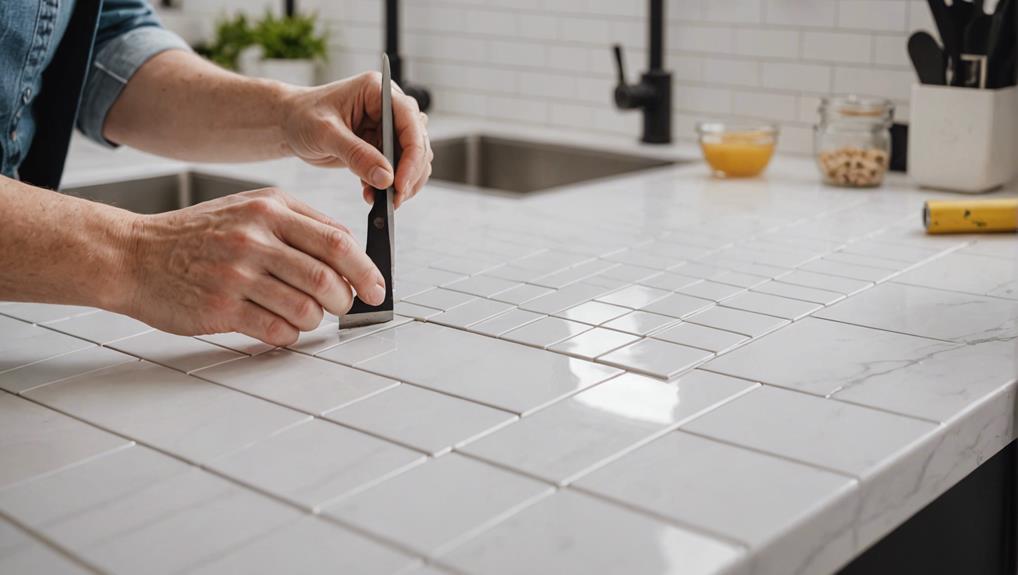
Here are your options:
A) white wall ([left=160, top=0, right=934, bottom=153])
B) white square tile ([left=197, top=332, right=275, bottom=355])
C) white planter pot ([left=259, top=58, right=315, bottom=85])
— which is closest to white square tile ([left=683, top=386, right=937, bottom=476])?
white square tile ([left=197, top=332, right=275, bottom=355])

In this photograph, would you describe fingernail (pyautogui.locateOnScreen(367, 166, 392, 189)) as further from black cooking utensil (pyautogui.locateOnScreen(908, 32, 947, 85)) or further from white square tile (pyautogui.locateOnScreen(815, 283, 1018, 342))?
black cooking utensil (pyautogui.locateOnScreen(908, 32, 947, 85))

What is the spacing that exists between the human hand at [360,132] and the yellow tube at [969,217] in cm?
75

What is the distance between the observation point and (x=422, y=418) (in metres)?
0.99

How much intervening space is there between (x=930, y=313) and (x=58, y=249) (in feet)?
3.04

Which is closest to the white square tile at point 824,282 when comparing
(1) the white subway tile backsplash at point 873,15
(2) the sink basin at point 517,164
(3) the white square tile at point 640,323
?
(3) the white square tile at point 640,323

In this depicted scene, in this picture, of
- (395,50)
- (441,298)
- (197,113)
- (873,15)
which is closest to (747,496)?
(441,298)

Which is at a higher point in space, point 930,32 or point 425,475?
point 930,32

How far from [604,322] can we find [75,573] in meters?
0.67

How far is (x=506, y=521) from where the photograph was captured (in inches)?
31.7

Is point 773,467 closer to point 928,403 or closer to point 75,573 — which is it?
point 928,403

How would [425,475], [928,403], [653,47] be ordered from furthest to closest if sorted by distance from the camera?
1. [653,47]
2. [928,403]
3. [425,475]

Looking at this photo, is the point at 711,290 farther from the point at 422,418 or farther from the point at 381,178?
the point at 422,418

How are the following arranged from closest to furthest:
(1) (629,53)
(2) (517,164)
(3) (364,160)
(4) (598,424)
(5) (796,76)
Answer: (4) (598,424)
(3) (364,160)
(5) (796,76)
(1) (629,53)
(2) (517,164)

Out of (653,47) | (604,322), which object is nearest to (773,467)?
(604,322)
